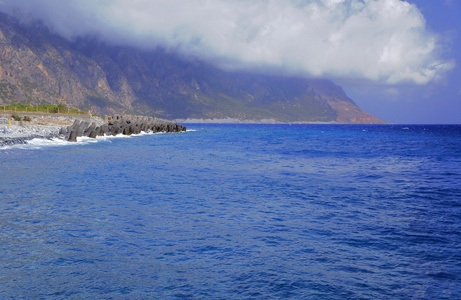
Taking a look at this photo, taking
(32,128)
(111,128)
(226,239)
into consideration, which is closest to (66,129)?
(32,128)

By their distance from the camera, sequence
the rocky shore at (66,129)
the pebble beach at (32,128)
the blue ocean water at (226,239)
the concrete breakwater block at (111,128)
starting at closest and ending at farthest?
the blue ocean water at (226,239), the pebble beach at (32,128), the rocky shore at (66,129), the concrete breakwater block at (111,128)

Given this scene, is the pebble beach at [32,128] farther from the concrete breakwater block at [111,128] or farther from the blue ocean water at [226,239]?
the blue ocean water at [226,239]

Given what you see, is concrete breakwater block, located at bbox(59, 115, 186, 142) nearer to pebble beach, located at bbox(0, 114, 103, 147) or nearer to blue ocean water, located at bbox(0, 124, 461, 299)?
pebble beach, located at bbox(0, 114, 103, 147)

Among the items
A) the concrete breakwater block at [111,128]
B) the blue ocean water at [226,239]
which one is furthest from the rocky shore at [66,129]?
the blue ocean water at [226,239]

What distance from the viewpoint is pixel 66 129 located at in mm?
47156

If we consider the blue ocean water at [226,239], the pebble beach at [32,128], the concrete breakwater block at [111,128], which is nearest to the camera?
the blue ocean water at [226,239]

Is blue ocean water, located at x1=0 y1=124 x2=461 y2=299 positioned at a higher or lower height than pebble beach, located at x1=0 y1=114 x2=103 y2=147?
lower

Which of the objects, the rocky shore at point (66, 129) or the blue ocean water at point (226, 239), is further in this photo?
the rocky shore at point (66, 129)

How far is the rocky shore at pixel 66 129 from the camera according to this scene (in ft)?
129

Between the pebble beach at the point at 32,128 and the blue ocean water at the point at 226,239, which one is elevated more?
the pebble beach at the point at 32,128

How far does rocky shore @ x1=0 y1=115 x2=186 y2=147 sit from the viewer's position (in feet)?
129

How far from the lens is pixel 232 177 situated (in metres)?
18.4

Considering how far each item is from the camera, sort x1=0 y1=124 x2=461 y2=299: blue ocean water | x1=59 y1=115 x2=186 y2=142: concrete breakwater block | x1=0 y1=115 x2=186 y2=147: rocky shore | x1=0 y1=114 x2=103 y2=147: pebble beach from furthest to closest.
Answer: x1=59 y1=115 x2=186 y2=142: concrete breakwater block → x1=0 y1=115 x2=186 y2=147: rocky shore → x1=0 y1=114 x2=103 y2=147: pebble beach → x1=0 y1=124 x2=461 y2=299: blue ocean water

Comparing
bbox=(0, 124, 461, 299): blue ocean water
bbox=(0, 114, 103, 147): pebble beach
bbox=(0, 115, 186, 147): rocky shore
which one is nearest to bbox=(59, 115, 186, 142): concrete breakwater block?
bbox=(0, 115, 186, 147): rocky shore
